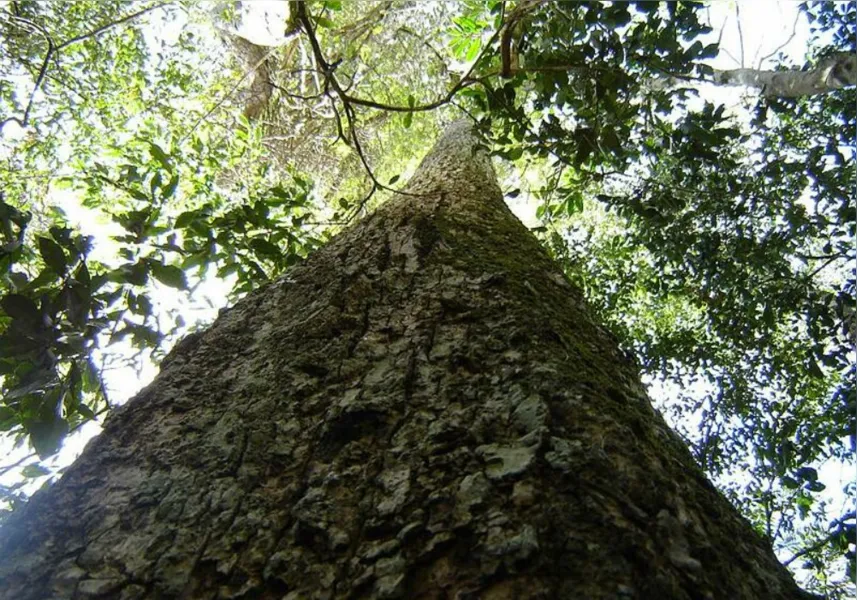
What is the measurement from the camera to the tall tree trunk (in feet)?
2.34

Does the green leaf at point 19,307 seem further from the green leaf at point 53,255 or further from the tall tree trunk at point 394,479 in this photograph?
the tall tree trunk at point 394,479

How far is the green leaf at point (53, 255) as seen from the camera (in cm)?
185

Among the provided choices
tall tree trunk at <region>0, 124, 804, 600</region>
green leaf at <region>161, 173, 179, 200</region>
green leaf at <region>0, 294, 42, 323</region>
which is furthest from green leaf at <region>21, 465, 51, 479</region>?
tall tree trunk at <region>0, 124, 804, 600</region>

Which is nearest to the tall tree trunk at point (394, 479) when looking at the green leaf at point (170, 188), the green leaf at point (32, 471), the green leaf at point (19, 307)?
the green leaf at point (19, 307)

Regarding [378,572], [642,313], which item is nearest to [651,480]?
[378,572]

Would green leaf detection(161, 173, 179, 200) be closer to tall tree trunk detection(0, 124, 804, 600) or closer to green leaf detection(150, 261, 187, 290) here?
green leaf detection(150, 261, 187, 290)

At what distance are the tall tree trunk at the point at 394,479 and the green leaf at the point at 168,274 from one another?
832 mm

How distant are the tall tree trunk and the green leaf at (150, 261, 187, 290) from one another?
83cm

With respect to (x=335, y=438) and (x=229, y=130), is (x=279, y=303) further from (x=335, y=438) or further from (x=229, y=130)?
(x=229, y=130)

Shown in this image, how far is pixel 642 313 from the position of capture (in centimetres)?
660

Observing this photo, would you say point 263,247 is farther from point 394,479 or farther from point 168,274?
point 394,479

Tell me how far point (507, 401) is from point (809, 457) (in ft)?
10.5

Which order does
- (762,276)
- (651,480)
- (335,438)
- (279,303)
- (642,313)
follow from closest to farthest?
1. (651,480)
2. (335,438)
3. (279,303)
4. (762,276)
5. (642,313)

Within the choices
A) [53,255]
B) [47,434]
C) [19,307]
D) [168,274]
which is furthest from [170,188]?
[47,434]
